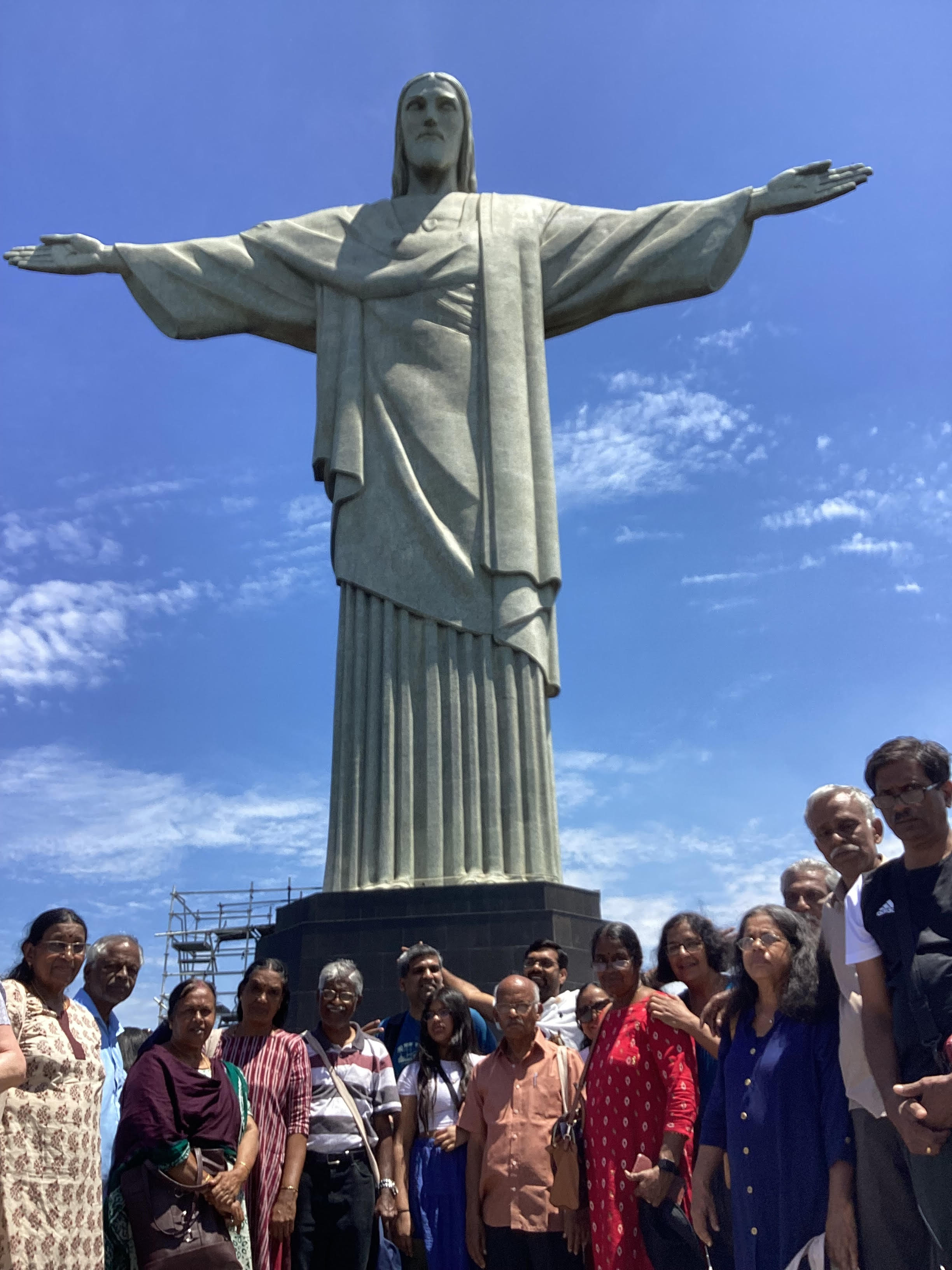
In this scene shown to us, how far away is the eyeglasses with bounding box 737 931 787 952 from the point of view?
4.22 metres

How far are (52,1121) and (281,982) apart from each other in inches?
51.2

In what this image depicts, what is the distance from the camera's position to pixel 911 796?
368 centimetres

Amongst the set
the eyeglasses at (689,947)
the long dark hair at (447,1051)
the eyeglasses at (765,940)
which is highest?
the eyeglasses at (689,947)

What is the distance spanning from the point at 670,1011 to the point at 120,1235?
7.26 feet

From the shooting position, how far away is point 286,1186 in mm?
5055

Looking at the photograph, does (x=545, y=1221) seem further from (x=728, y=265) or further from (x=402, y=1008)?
(x=728, y=265)

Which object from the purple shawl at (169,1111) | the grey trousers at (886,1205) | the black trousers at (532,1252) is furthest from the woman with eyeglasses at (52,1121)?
the grey trousers at (886,1205)

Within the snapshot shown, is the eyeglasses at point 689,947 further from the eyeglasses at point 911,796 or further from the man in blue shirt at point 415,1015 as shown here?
the eyeglasses at point 911,796

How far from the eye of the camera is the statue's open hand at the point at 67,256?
10.8 meters

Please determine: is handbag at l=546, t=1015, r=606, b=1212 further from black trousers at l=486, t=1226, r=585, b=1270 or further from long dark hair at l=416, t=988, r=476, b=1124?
long dark hair at l=416, t=988, r=476, b=1124

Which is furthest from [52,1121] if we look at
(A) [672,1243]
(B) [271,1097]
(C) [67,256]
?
(C) [67,256]

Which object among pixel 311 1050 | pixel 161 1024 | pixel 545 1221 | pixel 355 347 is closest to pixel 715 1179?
pixel 545 1221

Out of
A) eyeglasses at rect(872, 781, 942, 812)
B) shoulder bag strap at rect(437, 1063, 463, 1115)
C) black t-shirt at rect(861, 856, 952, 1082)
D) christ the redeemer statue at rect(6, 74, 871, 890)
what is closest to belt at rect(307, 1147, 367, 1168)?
shoulder bag strap at rect(437, 1063, 463, 1115)

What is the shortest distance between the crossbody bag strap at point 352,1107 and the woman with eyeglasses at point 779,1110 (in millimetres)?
1570
